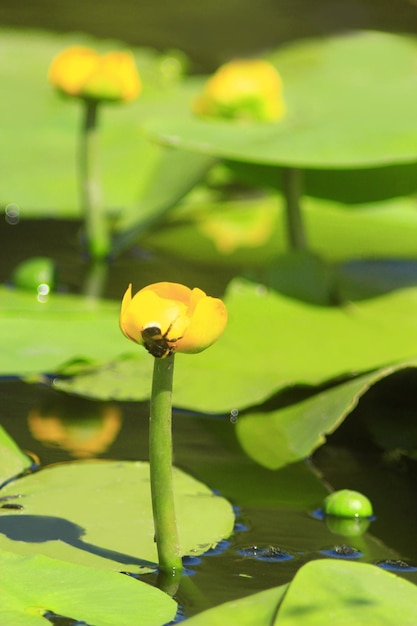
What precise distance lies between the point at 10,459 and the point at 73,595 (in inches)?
11.5

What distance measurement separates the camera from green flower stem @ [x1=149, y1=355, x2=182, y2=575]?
0.86 metres

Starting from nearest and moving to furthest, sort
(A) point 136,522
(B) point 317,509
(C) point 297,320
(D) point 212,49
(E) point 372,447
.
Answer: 1. (A) point 136,522
2. (B) point 317,509
3. (E) point 372,447
4. (C) point 297,320
5. (D) point 212,49

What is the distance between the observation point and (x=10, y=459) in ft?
3.63

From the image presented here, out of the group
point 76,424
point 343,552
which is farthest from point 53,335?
point 343,552

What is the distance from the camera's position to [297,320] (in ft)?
4.86

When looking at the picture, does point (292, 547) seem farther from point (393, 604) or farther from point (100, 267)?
point (100, 267)

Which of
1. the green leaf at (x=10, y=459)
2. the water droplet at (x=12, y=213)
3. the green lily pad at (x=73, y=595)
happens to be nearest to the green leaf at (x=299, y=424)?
the green leaf at (x=10, y=459)

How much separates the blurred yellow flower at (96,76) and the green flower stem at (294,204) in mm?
248

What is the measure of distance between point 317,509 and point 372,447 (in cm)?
17

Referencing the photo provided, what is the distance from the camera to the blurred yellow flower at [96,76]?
165 cm

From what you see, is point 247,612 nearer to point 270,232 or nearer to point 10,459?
point 10,459

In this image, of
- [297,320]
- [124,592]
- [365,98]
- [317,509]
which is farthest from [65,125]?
[124,592]

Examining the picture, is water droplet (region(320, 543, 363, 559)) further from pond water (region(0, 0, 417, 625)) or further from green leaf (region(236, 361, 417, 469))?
green leaf (region(236, 361, 417, 469))

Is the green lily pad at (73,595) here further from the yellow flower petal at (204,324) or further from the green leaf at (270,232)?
the green leaf at (270,232)
